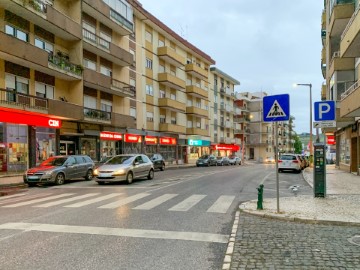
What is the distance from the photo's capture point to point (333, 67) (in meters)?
24.6

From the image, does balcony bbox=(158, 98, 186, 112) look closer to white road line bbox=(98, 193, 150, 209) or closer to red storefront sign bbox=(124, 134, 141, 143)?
red storefront sign bbox=(124, 134, 141, 143)

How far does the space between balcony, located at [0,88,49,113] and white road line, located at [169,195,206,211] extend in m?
14.0

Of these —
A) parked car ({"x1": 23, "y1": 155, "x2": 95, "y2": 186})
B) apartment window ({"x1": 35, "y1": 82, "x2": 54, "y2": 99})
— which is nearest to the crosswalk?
parked car ({"x1": 23, "y1": 155, "x2": 95, "y2": 186})

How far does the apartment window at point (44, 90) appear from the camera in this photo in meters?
25.7

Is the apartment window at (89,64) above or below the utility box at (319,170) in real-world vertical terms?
above

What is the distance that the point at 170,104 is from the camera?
1807 inches

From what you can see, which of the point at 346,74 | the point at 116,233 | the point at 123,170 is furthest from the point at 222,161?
the point at 116,233

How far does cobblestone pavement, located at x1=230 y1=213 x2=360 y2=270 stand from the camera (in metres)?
5.09

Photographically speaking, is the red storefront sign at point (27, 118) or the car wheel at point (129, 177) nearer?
the car wheel at point (129, 177)

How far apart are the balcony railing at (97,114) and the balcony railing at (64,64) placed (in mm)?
3121

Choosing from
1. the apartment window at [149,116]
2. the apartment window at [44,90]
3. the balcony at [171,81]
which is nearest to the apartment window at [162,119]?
the apartment window at [149,116]

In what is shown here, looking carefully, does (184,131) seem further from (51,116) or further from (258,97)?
(258,97)

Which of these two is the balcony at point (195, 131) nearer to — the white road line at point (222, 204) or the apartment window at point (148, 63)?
the apartment window at point (148, 63)

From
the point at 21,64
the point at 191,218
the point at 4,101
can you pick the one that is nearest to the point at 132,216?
the point at 191,218
